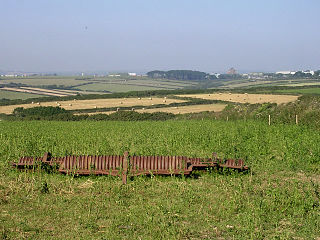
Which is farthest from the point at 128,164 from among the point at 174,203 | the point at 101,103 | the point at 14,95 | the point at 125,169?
the point at 14,95

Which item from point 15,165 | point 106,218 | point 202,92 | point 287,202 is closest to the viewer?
point 106,218

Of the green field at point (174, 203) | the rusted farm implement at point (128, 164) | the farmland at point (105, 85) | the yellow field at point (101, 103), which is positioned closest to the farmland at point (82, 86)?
the farmland at point (105, 85)

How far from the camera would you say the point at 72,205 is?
1137cm

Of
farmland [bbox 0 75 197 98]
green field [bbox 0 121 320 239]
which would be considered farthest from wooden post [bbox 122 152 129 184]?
farmland [bbox 0 75 197 98]

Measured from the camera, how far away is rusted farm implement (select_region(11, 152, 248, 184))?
14.2 meters

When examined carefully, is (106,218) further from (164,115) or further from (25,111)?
(25,111)

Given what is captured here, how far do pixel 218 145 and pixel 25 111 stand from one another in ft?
152

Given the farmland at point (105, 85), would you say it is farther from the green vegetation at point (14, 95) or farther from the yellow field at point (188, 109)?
the yellow field at point (188, 109)

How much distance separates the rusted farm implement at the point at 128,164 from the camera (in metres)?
14.2

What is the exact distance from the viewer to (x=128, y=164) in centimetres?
1465

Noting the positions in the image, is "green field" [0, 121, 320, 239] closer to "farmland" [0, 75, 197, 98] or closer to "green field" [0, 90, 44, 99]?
"green field" [0, 90, 44, 99]

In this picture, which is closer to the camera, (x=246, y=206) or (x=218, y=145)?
(x=246, y=206)

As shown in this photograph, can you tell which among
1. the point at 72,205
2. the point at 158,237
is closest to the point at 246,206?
the point at 158,237

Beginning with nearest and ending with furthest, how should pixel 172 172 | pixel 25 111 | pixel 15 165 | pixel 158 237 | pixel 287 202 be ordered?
pixel 158 237 < pixel 287 202 < pixel 172 172 < pixel 15 165 < pixel 25 111
